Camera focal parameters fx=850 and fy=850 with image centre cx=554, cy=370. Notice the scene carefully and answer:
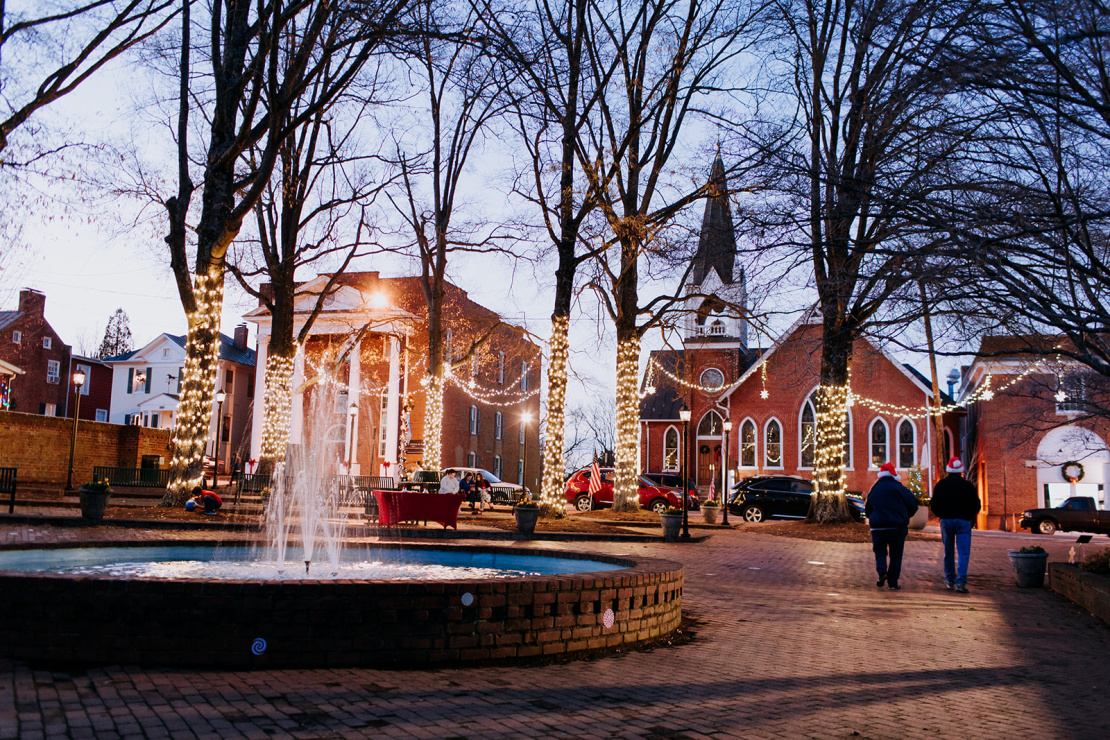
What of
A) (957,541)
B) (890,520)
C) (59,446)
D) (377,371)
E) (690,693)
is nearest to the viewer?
(690,693)

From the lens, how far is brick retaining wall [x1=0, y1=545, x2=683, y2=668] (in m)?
5.61

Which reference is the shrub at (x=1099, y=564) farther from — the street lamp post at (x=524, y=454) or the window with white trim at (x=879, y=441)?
the street lamp post at (x=524, y=454)

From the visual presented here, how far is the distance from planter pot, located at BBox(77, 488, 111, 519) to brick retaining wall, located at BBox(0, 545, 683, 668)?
1176cm

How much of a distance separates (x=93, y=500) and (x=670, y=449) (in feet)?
138

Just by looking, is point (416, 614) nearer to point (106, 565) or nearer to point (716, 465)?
point (106, 565)

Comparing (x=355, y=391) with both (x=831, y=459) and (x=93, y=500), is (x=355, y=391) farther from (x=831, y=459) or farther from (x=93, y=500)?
(x=93, y=500)

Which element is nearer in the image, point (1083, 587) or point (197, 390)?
point (1083, 587)

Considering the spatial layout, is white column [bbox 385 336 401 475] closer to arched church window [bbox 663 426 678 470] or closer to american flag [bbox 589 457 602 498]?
american flag [bbox 589 457 602 498]

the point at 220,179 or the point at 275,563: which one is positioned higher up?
the point at 220,179

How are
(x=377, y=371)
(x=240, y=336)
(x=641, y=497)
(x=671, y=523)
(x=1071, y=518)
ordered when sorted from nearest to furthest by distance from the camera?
(x=671, y=523)
(x=1071, y=518)
(x=641, y=497)
(x=377, y=371)
(x=240, y=336)

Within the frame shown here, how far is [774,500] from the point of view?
30453 mm

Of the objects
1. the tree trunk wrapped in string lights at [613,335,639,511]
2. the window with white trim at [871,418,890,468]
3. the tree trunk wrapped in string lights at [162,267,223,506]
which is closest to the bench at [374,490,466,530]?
the tree trunk wrapped in string lights at [162,267,223,506]

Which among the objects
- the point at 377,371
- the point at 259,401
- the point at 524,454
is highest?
the point at 377,371

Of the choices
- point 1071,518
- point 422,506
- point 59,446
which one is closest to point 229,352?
point 59,446
